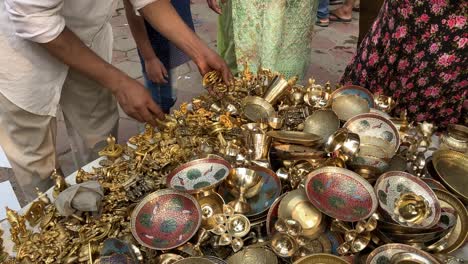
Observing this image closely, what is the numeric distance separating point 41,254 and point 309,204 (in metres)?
0.62

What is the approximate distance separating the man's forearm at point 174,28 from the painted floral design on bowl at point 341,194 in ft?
2.20

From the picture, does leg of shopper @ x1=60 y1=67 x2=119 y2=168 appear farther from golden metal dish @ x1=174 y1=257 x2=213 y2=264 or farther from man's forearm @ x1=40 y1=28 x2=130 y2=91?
golden metal dish @ x1=174 y1=257 x2=213 y2=264

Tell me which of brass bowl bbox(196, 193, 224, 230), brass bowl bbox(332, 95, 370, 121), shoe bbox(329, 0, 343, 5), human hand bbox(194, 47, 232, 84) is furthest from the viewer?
shoe bbox(329, 0, 343, 5)

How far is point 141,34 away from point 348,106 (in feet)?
3.92

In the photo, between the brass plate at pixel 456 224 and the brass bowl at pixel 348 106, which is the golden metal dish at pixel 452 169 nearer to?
the brass plate at pixel 456 224

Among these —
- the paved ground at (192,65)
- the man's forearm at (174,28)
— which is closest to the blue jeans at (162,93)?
the paved ground at (192,65)

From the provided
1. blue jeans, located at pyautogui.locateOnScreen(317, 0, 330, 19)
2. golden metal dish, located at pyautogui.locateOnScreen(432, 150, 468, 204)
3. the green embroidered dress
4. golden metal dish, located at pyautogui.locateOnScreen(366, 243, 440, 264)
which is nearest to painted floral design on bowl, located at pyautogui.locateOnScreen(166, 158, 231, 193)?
golden metal dish, located at pyautogui.locateOnScreen(366, 243, 440, 264)

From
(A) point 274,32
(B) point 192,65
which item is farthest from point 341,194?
(B) point 192,65

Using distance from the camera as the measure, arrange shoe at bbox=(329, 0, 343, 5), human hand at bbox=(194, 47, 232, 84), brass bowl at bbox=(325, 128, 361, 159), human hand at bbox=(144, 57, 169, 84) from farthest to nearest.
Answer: shoe at bbox=(329, 0, 343, 5) → human hand at bbox=(144, 57, 169, 84) → human hand at bbox=(194, 47, 232, 84) → brass bowl at bbox=(325, 128, 361, 159)

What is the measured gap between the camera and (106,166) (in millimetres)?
1102

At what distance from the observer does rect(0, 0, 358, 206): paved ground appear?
2584 mm

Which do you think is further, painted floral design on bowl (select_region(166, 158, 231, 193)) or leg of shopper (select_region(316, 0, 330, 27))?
leg of shopper (select_region(316, 0, 330, 27))

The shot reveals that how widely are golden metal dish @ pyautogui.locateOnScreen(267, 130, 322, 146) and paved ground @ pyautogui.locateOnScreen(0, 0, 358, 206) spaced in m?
1.62

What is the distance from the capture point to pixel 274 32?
6.49 ft
